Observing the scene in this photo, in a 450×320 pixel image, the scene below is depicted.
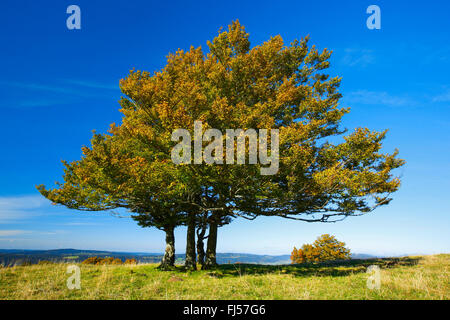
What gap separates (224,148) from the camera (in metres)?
10.9

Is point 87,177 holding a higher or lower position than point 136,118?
lower

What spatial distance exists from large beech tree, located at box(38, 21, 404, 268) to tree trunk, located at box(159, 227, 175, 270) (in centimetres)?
148

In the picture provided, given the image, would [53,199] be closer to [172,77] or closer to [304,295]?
[172,77]

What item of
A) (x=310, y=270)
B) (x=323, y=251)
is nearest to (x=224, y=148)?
(x=310, y=270)

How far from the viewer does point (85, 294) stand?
8500mm

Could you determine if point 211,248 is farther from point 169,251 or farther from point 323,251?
point 323,251

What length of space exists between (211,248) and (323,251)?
36.9 m

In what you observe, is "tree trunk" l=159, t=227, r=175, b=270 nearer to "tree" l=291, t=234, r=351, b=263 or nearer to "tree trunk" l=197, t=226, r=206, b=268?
"tree trunk" l=197, t=226, r=206, b=268

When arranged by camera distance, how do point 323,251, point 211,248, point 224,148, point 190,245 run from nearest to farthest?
point 224,148, point 190,245, point 211,248, point 323,251

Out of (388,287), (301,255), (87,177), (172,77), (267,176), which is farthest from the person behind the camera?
(301,255)

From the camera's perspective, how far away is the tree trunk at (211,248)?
1818 cm
